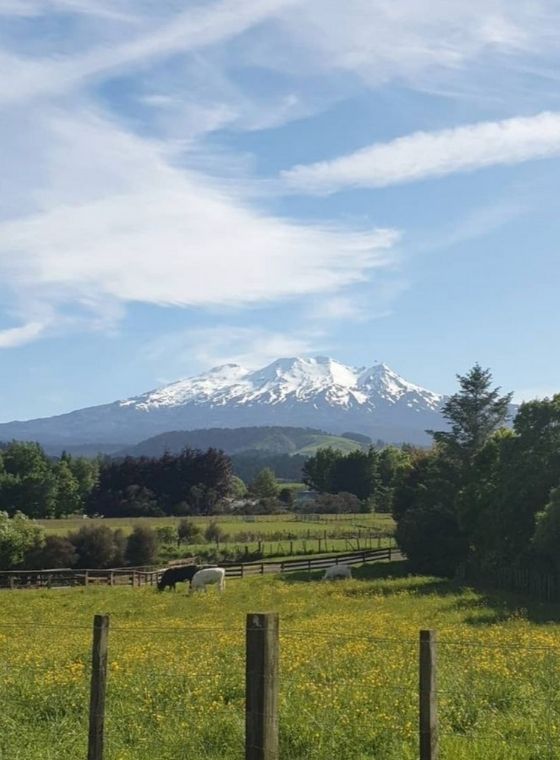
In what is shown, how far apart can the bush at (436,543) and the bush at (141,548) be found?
26802mm

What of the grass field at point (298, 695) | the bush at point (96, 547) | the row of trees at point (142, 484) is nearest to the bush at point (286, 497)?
the row of trees at point (142, 484)

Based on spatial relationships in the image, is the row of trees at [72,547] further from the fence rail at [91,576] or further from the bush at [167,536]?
the fence rail at [91,576]

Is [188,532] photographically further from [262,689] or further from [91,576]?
[262,689]

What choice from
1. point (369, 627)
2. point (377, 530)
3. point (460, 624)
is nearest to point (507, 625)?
point (460, 624)

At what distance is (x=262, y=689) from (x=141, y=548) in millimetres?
72623

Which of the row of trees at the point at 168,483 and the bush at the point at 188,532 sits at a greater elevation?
the row of trees at the point at 168,483

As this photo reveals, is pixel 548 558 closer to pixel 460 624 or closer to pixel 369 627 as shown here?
pixel 460 624

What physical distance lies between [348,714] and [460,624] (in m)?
16.1

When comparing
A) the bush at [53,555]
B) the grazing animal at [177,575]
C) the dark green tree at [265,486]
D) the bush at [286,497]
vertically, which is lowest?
the bush at [53,555]

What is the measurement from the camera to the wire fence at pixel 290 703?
10219mm

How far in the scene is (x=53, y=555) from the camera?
2840 inches

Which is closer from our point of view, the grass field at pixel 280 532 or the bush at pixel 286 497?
the grass field at pixel 280 532

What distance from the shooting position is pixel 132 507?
127875mm

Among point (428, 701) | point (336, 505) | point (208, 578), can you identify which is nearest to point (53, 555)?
point (208, 578)
